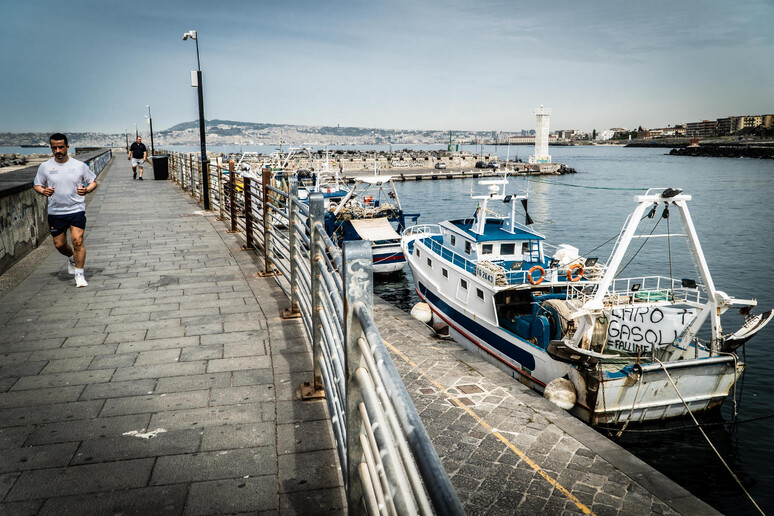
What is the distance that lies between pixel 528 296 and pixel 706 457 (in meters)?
5.45

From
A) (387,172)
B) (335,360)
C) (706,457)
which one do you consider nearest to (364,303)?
(335,360)

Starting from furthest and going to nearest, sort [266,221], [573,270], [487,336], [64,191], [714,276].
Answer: [714,276], [487,336], [573,270], [266,221], [64,191]

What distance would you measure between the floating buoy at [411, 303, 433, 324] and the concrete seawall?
10847 mm

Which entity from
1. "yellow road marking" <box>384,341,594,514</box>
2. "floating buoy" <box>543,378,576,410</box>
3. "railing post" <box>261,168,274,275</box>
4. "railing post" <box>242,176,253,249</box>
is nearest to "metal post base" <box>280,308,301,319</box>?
"railing post" <box>261,168,274,275</box>

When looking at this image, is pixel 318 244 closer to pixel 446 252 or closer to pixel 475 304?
pixel 475 304

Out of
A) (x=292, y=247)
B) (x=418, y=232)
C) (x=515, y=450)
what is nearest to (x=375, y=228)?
(x=418, y=232)

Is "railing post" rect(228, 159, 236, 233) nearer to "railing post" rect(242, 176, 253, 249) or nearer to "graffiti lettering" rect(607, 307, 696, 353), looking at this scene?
"railing post" rect(242, 176, 253, 249)

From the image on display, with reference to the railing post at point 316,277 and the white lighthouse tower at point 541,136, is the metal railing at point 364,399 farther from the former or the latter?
the white lighthouse tower at point 541,136

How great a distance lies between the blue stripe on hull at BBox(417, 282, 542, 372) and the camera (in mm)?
13195

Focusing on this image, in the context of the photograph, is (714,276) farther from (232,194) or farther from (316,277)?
(316,277)

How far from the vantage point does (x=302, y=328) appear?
245 inches

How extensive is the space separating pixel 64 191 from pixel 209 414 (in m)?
5.01

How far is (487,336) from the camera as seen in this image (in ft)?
48.2

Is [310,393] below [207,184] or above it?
below
